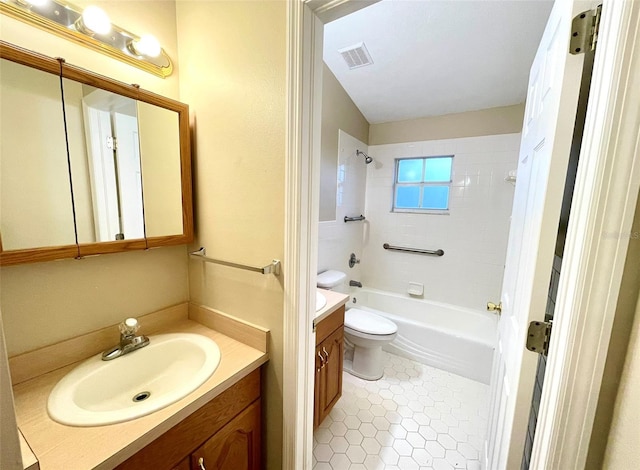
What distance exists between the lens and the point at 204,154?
3.74 ft

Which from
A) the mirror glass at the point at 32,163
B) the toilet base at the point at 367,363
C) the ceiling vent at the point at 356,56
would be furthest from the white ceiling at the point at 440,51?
the toilet base at the point at 367,363

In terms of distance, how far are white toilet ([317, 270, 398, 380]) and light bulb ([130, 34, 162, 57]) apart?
5.55 ft

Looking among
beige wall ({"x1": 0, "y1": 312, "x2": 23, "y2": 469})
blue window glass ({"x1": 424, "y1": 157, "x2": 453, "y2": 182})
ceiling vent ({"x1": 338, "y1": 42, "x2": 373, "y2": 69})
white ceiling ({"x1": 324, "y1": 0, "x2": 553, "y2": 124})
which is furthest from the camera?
blue window glass ({"x1": 424, "y1": 157, "x2": 453, "y2": 182})

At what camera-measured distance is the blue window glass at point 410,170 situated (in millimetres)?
2893

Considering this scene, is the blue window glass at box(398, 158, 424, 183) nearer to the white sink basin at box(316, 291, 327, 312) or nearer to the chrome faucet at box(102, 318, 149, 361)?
the white sink basin at box(316, 291, 327, 312)

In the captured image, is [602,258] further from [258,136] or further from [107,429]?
[107,429]

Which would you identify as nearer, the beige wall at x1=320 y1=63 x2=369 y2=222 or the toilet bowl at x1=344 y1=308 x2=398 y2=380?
the toilet bowl at x1=344 y1=308 x2=398 y2=380

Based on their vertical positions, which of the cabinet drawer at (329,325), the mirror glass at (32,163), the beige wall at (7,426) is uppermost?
the mirror glass at (32,163)

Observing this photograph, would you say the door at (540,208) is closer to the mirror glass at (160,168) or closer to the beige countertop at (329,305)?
the beige countertop at (329,305)

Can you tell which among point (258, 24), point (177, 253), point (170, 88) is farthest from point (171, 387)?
point (258, 24)

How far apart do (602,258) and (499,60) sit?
207 centimetres

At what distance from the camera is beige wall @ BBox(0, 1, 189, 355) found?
82 centimetres

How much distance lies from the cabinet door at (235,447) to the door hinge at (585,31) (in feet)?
4.81

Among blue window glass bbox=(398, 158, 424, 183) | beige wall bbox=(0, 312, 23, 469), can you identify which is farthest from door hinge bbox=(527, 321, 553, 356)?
blue window glass bbox=(398, 158, 424, 183)
